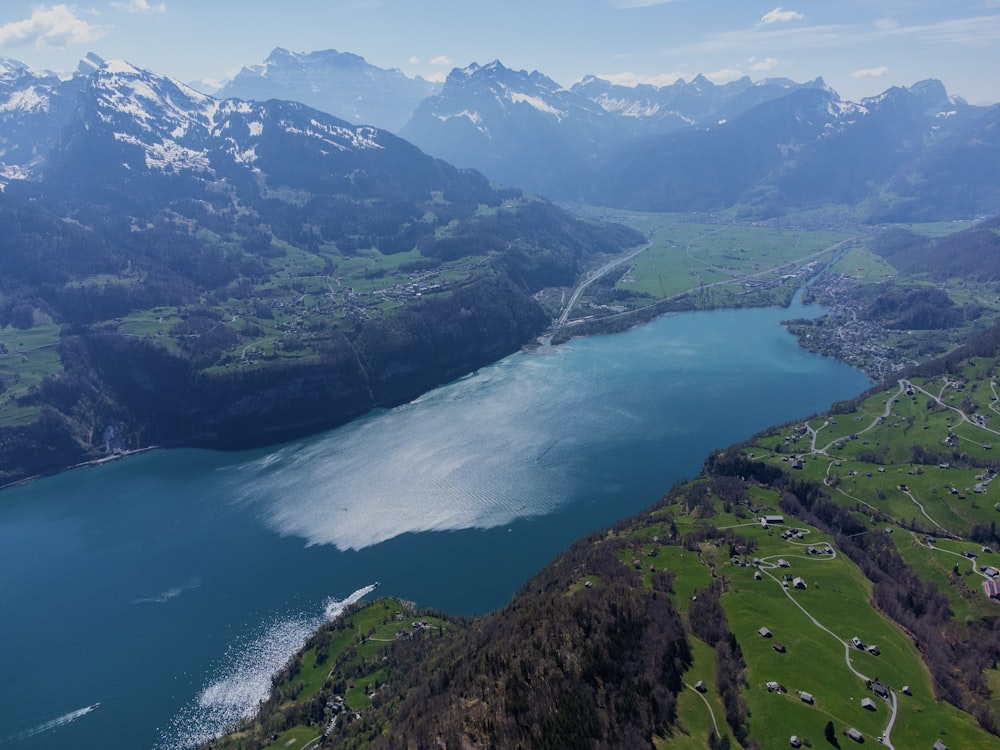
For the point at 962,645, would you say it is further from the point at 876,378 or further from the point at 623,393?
the point at 876,378

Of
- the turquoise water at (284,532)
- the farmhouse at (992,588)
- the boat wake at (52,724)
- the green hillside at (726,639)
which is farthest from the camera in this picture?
the turquoise water at (284,532)

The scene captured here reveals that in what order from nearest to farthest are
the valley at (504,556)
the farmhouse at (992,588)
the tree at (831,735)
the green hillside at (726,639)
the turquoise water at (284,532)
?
the tree at (831,735) → the green hillside at (726,639) → the valley at (504,556) → the farmhouse at (992,588) → the turquoise water at (284,532)

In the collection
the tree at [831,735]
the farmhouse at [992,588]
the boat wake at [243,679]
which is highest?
the tree at [831,735]

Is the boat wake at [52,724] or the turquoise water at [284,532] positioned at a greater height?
the turquoise water at [284,532]

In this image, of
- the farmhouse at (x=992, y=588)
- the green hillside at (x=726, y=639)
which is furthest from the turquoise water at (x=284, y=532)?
the farmhouse at (x=992, y=588)

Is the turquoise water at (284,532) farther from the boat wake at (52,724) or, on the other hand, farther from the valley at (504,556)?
the valley at (504,556)

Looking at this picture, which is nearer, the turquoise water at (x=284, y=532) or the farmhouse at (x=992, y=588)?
the farmhouse at (x=992, y=588)

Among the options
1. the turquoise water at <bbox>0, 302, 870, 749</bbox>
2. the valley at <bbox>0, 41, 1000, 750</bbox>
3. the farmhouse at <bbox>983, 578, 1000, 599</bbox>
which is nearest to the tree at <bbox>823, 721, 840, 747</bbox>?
the valley at <bbox>0, 41, 1000, 750</bbox>
